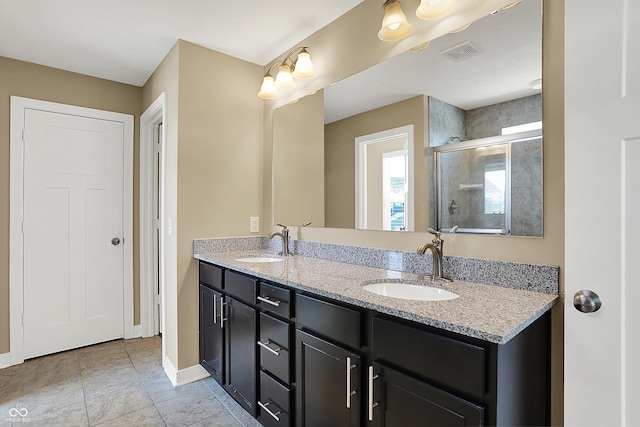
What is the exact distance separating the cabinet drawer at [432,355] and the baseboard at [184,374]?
1.76 metres

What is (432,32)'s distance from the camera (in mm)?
1630

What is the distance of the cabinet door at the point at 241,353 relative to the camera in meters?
1.84

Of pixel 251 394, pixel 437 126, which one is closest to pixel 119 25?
pixel 437 126

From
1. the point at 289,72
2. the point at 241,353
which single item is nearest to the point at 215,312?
the point at 241,353

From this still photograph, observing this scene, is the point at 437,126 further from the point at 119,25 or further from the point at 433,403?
the point at 119,25

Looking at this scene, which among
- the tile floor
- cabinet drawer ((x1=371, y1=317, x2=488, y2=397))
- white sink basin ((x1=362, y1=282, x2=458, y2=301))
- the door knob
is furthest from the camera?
the tile floor

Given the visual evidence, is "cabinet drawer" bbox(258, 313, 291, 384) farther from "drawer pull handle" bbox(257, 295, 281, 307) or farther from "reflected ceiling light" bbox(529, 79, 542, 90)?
"reflected ceiling light" bbox(529, 79, 542, 90)

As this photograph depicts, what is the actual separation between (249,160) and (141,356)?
1.86 meters

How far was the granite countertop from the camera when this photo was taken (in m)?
0.96

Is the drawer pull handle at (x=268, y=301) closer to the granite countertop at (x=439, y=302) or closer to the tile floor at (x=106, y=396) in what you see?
the granite countertop at (x=439, y=302)

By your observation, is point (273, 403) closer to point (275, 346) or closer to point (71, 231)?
point (275, 346)

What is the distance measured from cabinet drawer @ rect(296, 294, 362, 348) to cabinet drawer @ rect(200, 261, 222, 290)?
84cm

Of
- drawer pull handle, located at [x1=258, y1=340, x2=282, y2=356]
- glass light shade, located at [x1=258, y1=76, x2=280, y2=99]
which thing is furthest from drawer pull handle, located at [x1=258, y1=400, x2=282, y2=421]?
glass light shade, located at [x1=258, y1=76, x2=280, y2=99]

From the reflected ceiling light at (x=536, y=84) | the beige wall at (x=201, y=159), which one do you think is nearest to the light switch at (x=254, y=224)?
the beige wall at (x=201, y=159)
